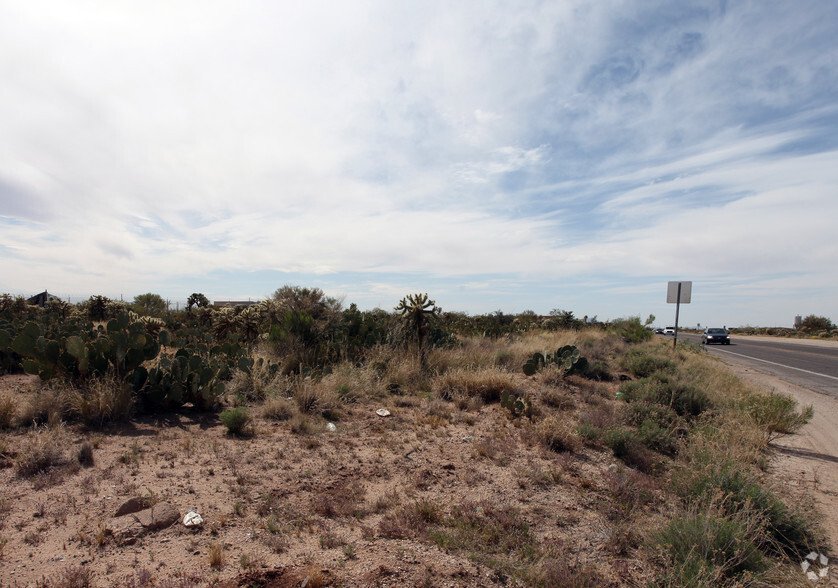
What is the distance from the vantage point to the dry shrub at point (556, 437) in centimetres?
616

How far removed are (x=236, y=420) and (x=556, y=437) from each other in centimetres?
435

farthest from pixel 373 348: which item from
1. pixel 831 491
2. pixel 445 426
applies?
pixel 831 491

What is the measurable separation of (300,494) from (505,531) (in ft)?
6.54

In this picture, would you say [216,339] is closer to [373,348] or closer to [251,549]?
[373,348]

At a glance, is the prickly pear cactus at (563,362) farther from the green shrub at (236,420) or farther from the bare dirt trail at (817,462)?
the green shrub at (236,420)

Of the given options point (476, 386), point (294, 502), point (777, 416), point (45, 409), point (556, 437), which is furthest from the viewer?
point (476, 386)

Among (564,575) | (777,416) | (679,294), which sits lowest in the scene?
(564,575)

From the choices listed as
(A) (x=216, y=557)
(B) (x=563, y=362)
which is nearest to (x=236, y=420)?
(A) (x=216, y=557)

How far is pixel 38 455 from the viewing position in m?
4.42

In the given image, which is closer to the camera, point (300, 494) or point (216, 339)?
point (300, 494)

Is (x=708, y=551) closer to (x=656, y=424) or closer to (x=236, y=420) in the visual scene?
(x=656, y=424)

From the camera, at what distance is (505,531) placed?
3.87m

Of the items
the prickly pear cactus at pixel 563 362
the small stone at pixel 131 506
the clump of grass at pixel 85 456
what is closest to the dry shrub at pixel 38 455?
the clump of grass at pixel 85 456

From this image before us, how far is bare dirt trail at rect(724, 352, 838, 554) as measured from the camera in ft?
15.6
